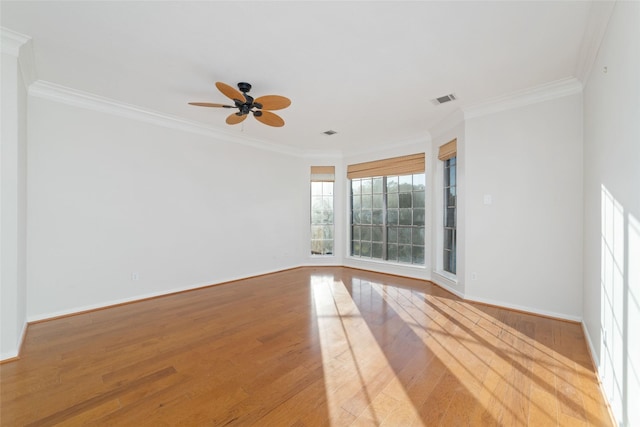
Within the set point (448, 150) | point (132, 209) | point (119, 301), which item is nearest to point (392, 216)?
point (448, 150)

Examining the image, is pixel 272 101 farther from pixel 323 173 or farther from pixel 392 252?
pixel 392 252

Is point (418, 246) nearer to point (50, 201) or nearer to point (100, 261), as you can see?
point (100, 261)

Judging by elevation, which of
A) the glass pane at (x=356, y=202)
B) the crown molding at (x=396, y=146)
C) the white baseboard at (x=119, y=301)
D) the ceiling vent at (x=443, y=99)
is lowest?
the white baseboard at (x=119, y=301)

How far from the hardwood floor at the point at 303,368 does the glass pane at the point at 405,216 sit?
7.26ft

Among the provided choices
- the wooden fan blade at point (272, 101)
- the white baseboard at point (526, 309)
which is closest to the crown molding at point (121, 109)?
the wooden fan blade at point (272, 101)

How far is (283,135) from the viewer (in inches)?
206

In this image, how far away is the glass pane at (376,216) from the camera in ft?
19.9

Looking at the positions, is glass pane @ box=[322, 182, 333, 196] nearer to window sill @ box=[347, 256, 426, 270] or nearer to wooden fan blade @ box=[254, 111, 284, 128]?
window sill @ box=[347, 256, 426, 270]

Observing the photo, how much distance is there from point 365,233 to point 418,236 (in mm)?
1299

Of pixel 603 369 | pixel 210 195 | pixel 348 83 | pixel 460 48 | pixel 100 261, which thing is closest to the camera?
pixel 603 369

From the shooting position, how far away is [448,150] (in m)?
4.46

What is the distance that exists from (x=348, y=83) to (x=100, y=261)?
3989 mm

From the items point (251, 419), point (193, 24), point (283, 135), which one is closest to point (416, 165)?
point (283, 135)

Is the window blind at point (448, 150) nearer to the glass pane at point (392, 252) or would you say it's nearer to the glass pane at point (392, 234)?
the glass pane at point (392, 234)
